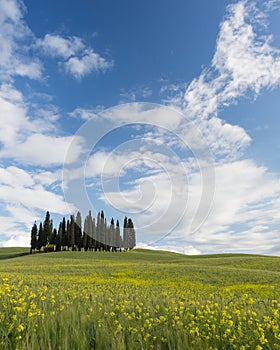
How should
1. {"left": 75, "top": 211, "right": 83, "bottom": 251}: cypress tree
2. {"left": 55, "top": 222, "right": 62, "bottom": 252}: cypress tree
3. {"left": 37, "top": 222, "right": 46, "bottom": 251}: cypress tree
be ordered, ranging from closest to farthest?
{"left": 75, "top": 211, "right": 83, "bottom": 251}: cypress tree, {"left": 55, "top": 222, "right": 62, "bottom": 252}: cypress tree, {"left": 37, "top": 222, "right": 46, "bottom": 251}: cypress tree

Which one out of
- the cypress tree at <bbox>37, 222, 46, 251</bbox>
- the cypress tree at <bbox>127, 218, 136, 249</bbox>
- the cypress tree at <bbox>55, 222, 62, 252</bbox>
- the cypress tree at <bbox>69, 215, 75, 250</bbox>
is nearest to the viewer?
the cypress tree at <bbox>69, 215, 75, 250</bbox>

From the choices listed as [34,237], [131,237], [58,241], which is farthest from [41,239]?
[131,237]

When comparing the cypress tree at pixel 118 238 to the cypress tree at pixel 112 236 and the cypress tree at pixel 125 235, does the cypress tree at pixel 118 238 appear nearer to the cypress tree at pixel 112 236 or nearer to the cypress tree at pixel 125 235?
the cypress tree at pixel 112 236

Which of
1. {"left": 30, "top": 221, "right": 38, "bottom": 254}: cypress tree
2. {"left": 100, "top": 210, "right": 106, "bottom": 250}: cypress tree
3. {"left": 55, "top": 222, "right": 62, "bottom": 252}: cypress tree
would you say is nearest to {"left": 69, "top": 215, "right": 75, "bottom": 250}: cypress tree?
{"left": 55, "top": 222, "right": 62, "bottom": 252}: cypress tree

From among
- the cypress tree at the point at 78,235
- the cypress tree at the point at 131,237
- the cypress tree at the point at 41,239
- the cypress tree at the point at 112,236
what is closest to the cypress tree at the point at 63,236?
the cypress tree at the point at 78,235

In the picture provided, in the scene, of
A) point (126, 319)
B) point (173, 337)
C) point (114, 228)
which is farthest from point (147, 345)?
point (114, 228)

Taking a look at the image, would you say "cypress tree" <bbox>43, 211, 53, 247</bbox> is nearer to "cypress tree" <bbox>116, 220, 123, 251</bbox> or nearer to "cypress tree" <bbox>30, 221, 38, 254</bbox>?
"cypress tree" <bbox>30, 221, 38, 254</bbox>

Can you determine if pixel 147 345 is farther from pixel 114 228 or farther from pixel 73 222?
pixel 114 228

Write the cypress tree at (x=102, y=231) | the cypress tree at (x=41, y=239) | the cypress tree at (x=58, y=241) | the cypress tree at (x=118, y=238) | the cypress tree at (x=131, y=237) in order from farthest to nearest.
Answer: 1. the cypress tree at (x=131, y=237)
2. the cypress tree at (x=118, y=238)
3. the cypress tree at (x=102, y=231)
4. the cypress tree at (x=41, y=239)
5. the cypress tree at (x=58, y=241)

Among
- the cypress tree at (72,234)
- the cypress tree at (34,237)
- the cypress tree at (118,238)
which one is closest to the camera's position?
the cypress tree at (72,234)

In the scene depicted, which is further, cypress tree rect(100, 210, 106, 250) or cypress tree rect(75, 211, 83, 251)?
cypress tree rect(100, 210, 106, 250)

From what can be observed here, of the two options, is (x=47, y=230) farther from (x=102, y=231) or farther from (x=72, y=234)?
(x=102, y=231)

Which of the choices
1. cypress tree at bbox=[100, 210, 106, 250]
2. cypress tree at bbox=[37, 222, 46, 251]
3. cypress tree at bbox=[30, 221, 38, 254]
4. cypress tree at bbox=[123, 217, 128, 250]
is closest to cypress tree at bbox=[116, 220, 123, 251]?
cypress tree at bbox=[123, 217, 128, 250]

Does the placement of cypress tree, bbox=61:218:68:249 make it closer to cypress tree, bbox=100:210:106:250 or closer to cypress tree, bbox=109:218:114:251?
cypress tree, bbox=100:210:106:250
